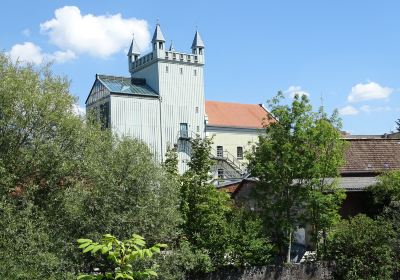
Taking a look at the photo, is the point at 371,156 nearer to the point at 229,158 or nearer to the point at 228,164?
the point at 228,164

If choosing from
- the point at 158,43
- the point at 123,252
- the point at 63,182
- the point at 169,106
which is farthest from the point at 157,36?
the point at 123,252

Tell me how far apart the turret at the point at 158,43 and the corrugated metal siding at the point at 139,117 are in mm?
5336

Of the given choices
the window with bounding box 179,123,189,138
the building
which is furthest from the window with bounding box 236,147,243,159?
the window with bounding box 179,123,189,138

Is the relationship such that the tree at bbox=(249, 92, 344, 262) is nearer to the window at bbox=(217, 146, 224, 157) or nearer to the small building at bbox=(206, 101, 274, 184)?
the small building at bbox=(206, 101, 274, 184)

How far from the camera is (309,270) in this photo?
20.9 metres

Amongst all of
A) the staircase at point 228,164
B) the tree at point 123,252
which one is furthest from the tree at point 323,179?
the staircase at point 228,164

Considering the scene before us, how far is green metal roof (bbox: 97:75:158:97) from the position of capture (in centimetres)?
5412

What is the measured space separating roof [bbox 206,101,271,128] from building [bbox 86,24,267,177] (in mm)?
122

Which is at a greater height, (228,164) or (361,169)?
(228,164)

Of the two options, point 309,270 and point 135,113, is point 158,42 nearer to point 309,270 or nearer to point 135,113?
point 135,113

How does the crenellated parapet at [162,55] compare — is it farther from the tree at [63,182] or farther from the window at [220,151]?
the tree at [63,182]

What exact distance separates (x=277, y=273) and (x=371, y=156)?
40.7 feet

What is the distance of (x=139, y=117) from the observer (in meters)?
54.3

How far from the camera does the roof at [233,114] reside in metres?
61.3
